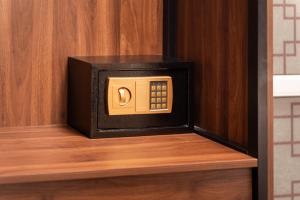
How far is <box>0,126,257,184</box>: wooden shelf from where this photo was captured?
51.8 inches

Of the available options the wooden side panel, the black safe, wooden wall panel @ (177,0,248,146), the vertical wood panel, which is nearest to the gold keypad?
the black safe

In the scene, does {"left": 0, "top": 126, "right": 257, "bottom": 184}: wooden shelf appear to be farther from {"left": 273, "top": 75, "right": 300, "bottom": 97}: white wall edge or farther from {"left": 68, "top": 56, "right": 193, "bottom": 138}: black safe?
{"left": 273, "top": 75, "right": 300, "bottom": 97}: white wall edge

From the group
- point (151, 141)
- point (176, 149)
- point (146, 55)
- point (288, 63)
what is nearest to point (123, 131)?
point (151, 141)

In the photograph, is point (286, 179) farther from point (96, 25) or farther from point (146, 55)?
point (96, 25)

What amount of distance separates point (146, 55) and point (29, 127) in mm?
443

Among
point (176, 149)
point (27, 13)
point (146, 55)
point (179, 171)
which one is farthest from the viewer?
point (146, 55)

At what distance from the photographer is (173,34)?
1.96 metres

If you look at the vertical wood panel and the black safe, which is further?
the vertical wood panel

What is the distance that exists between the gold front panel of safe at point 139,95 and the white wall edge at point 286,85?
43 centimetres

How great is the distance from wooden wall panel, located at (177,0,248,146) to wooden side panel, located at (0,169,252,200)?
0.12 metres

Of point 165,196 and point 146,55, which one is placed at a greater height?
point 146,55

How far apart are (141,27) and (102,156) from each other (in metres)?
0.65

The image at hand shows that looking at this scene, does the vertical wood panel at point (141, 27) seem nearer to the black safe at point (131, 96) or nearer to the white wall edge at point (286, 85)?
the black safe at point (131, 96)

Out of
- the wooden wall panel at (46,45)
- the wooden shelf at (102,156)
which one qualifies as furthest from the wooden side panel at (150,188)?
the wooden wall panel at (46,45)
